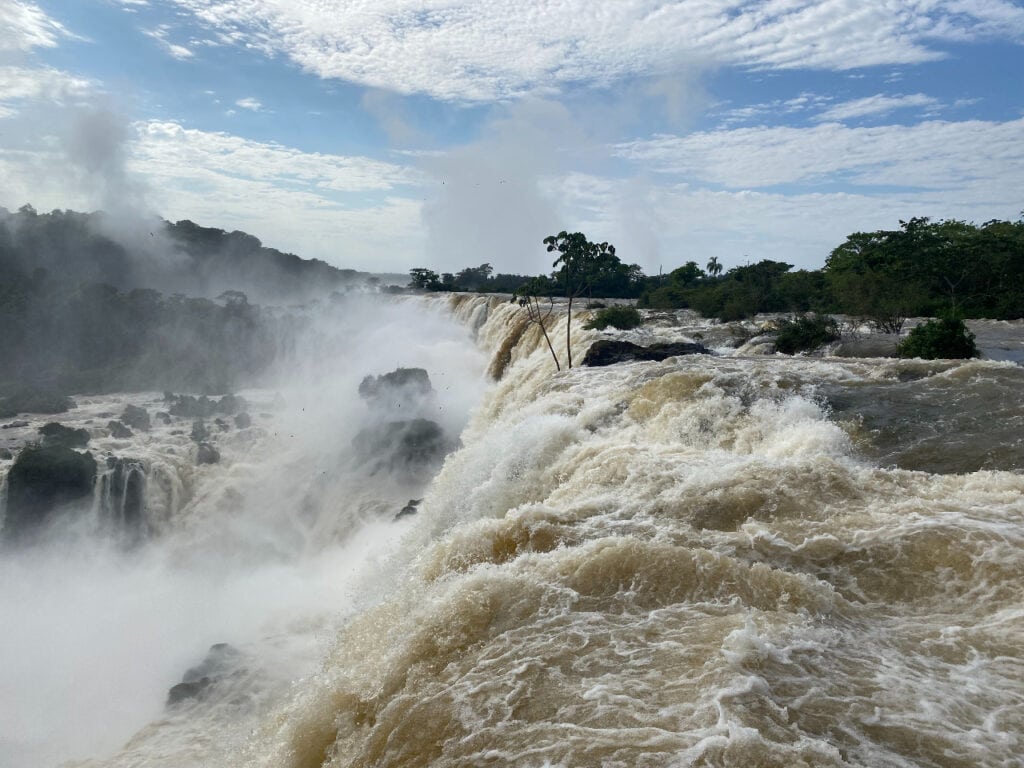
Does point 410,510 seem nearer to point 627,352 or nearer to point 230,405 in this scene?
point 627,352

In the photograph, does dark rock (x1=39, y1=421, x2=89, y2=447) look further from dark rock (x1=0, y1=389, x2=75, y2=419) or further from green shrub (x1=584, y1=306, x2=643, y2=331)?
green shrub (x1=584, y1=306, x2=643, y2=331)

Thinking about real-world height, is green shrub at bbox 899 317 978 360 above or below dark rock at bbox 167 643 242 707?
above

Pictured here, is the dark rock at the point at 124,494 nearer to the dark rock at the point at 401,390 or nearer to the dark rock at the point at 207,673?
the dark rock at the point at 401,390

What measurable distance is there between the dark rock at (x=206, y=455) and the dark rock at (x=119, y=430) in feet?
9.79

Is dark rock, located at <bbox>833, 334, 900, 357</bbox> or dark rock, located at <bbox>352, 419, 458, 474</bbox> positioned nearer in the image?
dark rock, located at <bbox>833, 334, 900, 357</bbox>

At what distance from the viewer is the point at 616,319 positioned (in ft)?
74.9

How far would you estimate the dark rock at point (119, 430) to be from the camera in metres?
21.6

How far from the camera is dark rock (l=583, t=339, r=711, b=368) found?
15.9 metres

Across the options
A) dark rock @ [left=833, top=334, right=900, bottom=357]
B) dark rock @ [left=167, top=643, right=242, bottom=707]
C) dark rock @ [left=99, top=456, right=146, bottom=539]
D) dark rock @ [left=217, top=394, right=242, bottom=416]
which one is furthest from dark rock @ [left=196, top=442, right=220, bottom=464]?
dark rock @ [left=833, top=334, right=900, bottom=357]

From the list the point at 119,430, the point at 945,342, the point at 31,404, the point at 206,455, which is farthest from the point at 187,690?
the point at 31,404

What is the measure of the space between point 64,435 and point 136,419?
3.14 metres

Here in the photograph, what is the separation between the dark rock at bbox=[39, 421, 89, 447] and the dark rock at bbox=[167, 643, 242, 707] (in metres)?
12.7

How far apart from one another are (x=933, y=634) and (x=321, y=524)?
14.9 m

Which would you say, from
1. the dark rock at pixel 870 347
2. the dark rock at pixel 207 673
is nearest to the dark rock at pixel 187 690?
the dark rock at pixel 207 673
